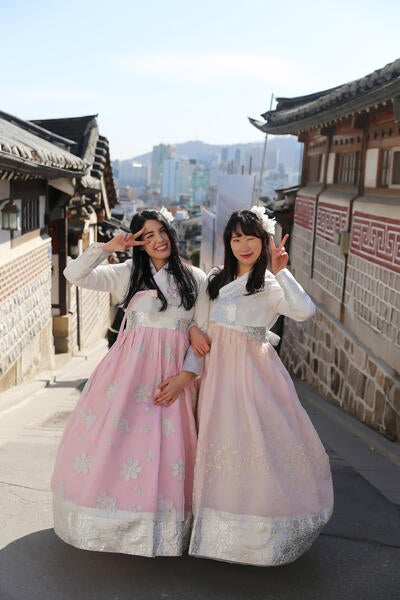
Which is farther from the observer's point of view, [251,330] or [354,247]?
[354,247]

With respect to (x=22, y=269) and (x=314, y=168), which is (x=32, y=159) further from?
(x=314, y=168)

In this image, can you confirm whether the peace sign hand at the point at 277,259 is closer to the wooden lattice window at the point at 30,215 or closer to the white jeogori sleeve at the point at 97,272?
the white jeogori sleeve at the point at 97,272

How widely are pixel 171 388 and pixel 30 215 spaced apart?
24.4 feet

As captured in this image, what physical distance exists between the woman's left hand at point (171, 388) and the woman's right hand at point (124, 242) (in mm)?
757

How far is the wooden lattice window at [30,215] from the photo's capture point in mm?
10250

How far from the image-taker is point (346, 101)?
25.9 feet

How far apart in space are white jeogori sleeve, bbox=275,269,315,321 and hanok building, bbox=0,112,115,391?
3.35 m

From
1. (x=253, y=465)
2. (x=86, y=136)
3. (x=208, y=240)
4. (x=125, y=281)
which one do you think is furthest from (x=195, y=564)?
(x=208, y=240)

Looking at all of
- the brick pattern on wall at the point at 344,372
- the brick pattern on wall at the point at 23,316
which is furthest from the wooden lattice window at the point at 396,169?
the brick pattern on wall at the point at 23,316

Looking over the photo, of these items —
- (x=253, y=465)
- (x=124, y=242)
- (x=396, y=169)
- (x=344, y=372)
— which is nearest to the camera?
(x=253, y=465)

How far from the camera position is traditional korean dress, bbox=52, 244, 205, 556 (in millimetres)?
3674

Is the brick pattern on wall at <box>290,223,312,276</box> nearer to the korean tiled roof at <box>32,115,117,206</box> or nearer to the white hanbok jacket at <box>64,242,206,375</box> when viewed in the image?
the korean tiled roof at <box>32,115,117,206</box>

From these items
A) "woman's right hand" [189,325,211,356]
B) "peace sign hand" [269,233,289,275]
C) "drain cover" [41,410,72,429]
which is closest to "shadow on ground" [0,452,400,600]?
"woman's right hand" [189,325,211,356]

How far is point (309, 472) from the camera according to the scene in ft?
12.5
